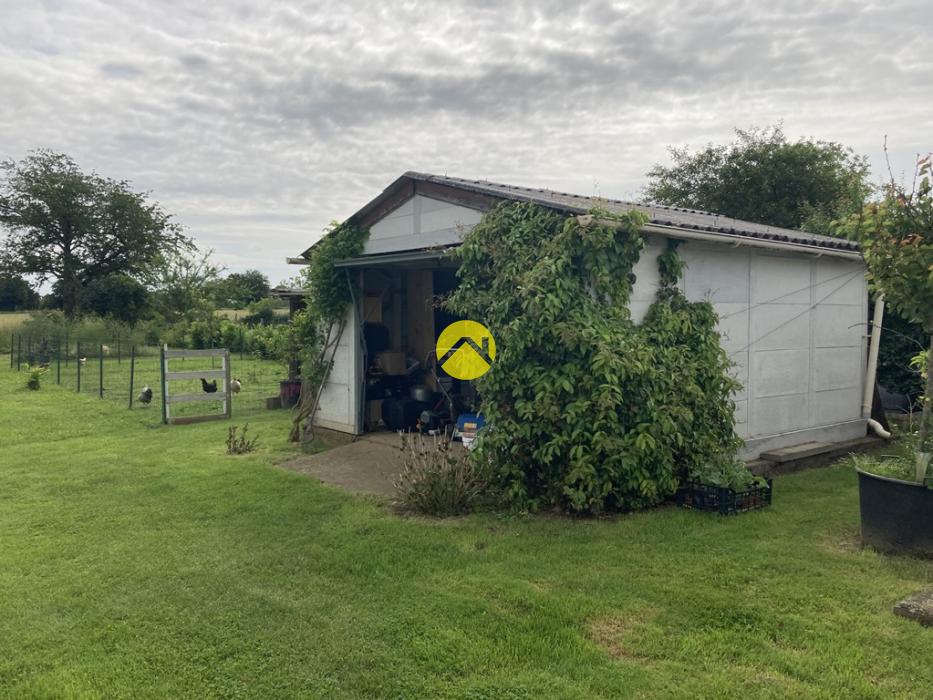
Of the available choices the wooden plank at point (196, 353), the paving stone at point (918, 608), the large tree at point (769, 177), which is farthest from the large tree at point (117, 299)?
the paving stone at point (918, 608)

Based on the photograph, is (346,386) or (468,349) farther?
(346,386)

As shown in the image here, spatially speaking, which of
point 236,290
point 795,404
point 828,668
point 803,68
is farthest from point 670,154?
point 236,290

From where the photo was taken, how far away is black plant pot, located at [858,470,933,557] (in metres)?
4.54

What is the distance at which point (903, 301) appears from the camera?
16.4ft

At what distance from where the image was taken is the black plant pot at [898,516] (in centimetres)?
454

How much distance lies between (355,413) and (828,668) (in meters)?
6.62

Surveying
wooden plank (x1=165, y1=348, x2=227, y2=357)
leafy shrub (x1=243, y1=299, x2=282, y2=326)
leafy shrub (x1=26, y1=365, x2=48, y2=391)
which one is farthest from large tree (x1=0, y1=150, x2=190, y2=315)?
wooden plank (x1=165, y1=348, x2=227, y2=357)

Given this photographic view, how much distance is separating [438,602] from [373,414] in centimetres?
548

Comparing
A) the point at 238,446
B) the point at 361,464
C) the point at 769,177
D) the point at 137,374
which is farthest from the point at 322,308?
the point at 769,177

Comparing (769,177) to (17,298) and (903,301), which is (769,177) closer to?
(903,301)

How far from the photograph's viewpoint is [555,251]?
5.77 meters

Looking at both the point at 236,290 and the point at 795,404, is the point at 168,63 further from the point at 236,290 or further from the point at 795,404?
the point at 236,290

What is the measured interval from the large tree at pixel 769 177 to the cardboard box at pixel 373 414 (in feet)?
49.9

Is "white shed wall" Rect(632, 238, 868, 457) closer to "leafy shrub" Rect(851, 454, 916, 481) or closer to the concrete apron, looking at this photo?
A: "leafy shrub" Rect(851, 454, 916, 481)
